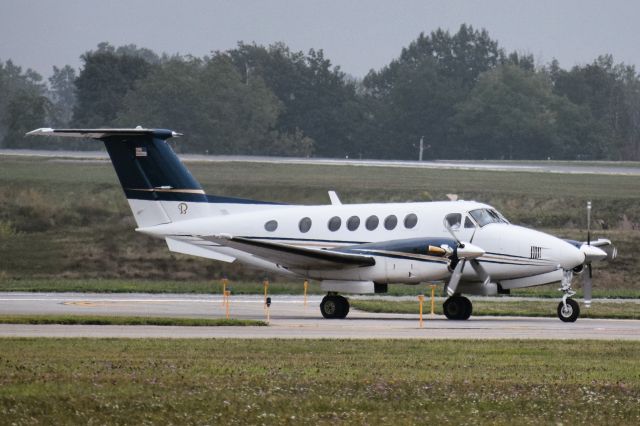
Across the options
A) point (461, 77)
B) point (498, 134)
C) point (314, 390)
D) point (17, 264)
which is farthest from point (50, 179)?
point (461, 77)

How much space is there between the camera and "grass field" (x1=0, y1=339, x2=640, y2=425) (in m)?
14.9

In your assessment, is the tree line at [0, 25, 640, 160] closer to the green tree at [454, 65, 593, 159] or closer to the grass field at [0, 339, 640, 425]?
the green tree at [454, 65, 593, 159]

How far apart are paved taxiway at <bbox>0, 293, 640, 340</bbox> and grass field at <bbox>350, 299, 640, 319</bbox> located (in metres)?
1.16

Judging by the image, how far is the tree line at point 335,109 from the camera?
104 meters

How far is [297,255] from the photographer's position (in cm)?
3147

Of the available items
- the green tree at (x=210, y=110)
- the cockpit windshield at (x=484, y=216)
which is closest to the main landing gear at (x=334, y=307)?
the cockpit windshield at (x=484, y=216)

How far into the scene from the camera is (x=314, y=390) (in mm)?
16719

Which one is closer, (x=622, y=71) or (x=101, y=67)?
(x=101, y=67)

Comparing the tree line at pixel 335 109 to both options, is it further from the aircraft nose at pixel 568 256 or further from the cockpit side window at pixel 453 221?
the aircraft nose at pixel 568 256

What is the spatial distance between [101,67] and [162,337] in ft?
309

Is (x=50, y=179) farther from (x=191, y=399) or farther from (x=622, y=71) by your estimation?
(x=622, y=71)

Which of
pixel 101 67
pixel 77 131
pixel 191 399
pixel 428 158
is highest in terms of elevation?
pixel 101 67

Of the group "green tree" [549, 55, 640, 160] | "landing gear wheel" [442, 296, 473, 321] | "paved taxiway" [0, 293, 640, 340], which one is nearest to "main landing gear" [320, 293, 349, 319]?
"paved taxiway" [0, 293, 640, 340]

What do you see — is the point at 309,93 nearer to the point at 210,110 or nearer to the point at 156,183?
Result: the point at 210,110
